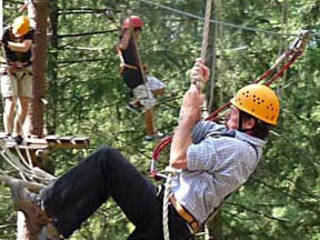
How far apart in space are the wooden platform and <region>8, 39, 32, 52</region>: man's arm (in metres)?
0.69

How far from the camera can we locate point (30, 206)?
14.9 ft

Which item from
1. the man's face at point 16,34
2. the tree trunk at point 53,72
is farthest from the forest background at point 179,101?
the man's face at point 16,34

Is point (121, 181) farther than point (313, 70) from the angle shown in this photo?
No

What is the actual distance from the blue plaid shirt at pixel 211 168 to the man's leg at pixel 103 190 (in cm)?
17

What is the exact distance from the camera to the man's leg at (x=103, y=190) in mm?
4344

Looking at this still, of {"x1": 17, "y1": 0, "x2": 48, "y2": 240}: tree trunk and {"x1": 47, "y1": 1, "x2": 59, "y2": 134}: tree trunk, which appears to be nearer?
{"x1": 17, "y1": 0, "x2": 48, "y2": 240}: tree trunk

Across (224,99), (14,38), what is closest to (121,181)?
(14,38)

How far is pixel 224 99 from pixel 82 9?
1.82 metres

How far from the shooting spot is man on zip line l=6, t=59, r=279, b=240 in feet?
13.7

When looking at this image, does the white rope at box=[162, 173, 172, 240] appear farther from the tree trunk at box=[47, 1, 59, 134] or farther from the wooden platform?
the tree trunk at box=[47, 1, 59, 134]

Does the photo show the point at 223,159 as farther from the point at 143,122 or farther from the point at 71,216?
the point at 143,122

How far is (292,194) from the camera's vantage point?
32.8 ft

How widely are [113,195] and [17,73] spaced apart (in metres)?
3.26

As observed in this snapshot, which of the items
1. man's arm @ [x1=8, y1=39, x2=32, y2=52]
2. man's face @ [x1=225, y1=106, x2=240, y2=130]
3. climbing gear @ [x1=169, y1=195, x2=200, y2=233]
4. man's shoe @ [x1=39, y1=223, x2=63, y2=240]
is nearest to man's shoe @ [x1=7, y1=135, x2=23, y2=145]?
man's arm @ [x1=8, y1=39, x2=32, y2=52]
